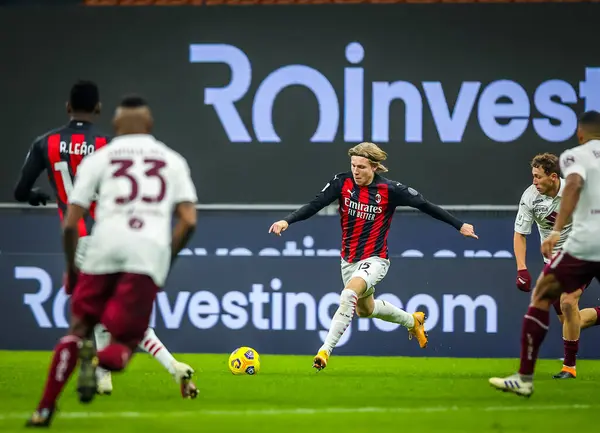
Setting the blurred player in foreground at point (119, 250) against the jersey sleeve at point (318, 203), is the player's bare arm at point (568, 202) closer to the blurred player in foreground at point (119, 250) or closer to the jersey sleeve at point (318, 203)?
the blurred player in foreground at point (119, 250)

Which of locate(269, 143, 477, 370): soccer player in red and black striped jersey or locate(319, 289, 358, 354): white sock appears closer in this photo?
locate(319, 289, 358, 354): white sock

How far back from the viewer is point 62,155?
9375mm

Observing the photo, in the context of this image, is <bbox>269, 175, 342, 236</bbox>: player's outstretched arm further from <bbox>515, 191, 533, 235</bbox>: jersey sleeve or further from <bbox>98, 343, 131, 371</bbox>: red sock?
<bbox>98, 343, 131, 371</bbox>: red sock

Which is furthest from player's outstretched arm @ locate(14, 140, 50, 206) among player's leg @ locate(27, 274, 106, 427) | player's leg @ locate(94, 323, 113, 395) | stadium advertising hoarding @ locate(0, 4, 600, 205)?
stadium advertising hoarding @ locate(0, 4, 600, 205)

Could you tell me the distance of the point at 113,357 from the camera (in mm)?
7273

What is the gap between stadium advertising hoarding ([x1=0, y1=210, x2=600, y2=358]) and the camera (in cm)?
1443

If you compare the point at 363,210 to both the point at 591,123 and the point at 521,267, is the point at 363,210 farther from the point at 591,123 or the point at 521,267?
the point at 591,123

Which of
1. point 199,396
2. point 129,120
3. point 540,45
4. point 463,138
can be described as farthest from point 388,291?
point 129,120

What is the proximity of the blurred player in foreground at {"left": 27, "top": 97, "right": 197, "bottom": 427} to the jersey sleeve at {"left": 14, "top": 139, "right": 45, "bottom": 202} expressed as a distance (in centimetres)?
180

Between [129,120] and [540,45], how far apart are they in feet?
27.1

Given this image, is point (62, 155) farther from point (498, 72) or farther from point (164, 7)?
point (498, 72)

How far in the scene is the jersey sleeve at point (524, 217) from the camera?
12.5 m

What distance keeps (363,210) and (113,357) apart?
5346 millimetres

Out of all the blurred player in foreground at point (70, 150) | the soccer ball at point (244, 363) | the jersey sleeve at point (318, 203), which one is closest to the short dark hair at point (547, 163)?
the jersey sleeve at point (318, 203)
